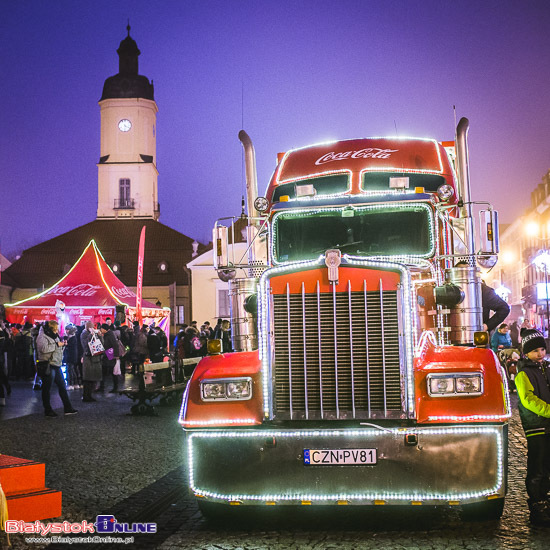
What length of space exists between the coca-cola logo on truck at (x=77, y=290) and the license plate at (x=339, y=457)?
28135mm

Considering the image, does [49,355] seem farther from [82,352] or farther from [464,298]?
[464,298]

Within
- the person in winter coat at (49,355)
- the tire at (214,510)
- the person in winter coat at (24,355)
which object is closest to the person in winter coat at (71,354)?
the person in winter coat at (24,355)

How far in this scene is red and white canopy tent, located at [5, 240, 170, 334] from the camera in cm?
3256

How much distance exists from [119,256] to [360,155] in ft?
208

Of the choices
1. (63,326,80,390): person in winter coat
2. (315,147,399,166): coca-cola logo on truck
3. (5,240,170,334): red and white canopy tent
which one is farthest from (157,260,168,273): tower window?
(315,147,399,166): coca-cola logo on truck

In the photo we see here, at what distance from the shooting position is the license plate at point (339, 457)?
5930 millimetres

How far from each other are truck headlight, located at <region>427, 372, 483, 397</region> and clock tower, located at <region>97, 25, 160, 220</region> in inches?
2896

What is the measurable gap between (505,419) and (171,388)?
1095 cm

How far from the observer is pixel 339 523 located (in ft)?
21.5

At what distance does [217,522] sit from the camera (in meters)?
6.57

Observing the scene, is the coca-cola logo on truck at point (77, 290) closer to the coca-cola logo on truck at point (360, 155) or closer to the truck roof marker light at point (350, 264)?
the coca-cola logo on truck at point (360, 155)

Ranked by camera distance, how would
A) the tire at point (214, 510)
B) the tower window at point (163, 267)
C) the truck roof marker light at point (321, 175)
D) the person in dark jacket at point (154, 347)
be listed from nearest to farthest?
the tire at point (214, 510) → the truck roof marker light at point (321, 175) → the person in dark jacket at point (154, 347) → the tower window at point (163, 267)

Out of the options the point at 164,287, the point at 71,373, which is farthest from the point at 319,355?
the point at 164,287

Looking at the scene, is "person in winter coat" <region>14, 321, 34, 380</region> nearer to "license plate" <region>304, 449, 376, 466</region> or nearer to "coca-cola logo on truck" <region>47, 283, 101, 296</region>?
"coca-cola logo on truck" <region>47, 283, 101, 296</region>
